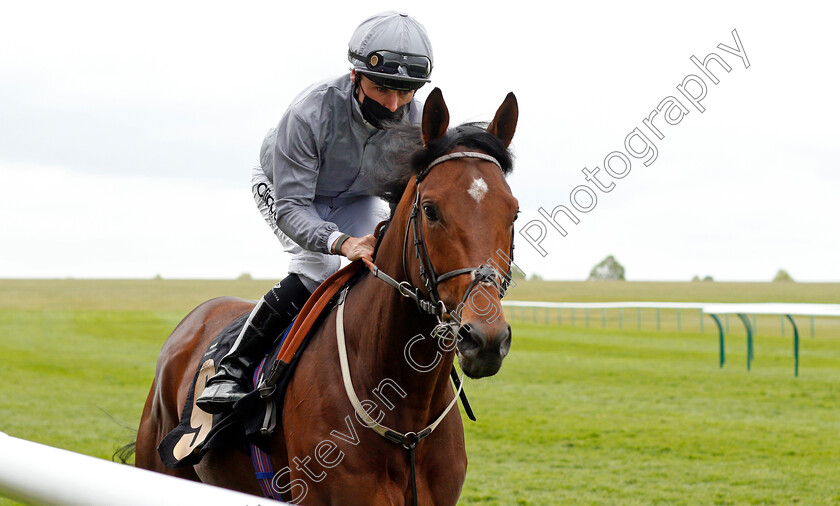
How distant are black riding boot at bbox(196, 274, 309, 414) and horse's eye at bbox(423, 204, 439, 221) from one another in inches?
43.1

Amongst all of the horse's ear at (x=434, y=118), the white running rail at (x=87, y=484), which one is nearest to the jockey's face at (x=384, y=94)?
the horse's ear at (x=434, y=118)

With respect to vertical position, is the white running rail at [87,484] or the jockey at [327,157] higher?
the jockey at [327,157]

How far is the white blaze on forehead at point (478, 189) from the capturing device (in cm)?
246

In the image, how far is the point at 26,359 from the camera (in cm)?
1702

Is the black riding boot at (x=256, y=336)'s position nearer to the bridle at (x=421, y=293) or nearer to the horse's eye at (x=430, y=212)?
the bridle at (x=421, y=293)

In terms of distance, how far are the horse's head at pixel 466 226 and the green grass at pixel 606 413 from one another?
754mm

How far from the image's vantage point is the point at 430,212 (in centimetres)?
252

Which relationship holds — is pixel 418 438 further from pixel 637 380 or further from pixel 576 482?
pixel 637 380

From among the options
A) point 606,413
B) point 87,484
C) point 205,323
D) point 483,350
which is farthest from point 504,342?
point 606,413

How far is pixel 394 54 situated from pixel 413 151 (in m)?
0.55

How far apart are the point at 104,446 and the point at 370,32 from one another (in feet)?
21.9

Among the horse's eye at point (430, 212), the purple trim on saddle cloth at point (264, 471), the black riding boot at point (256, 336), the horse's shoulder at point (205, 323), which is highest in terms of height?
the horse's eye at point (430, 212)

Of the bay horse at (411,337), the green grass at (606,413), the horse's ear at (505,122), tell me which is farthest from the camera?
the green grass at (606,413)

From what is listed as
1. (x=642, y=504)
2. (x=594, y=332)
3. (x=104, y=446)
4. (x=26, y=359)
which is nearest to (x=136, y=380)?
(x=26, y=359)
